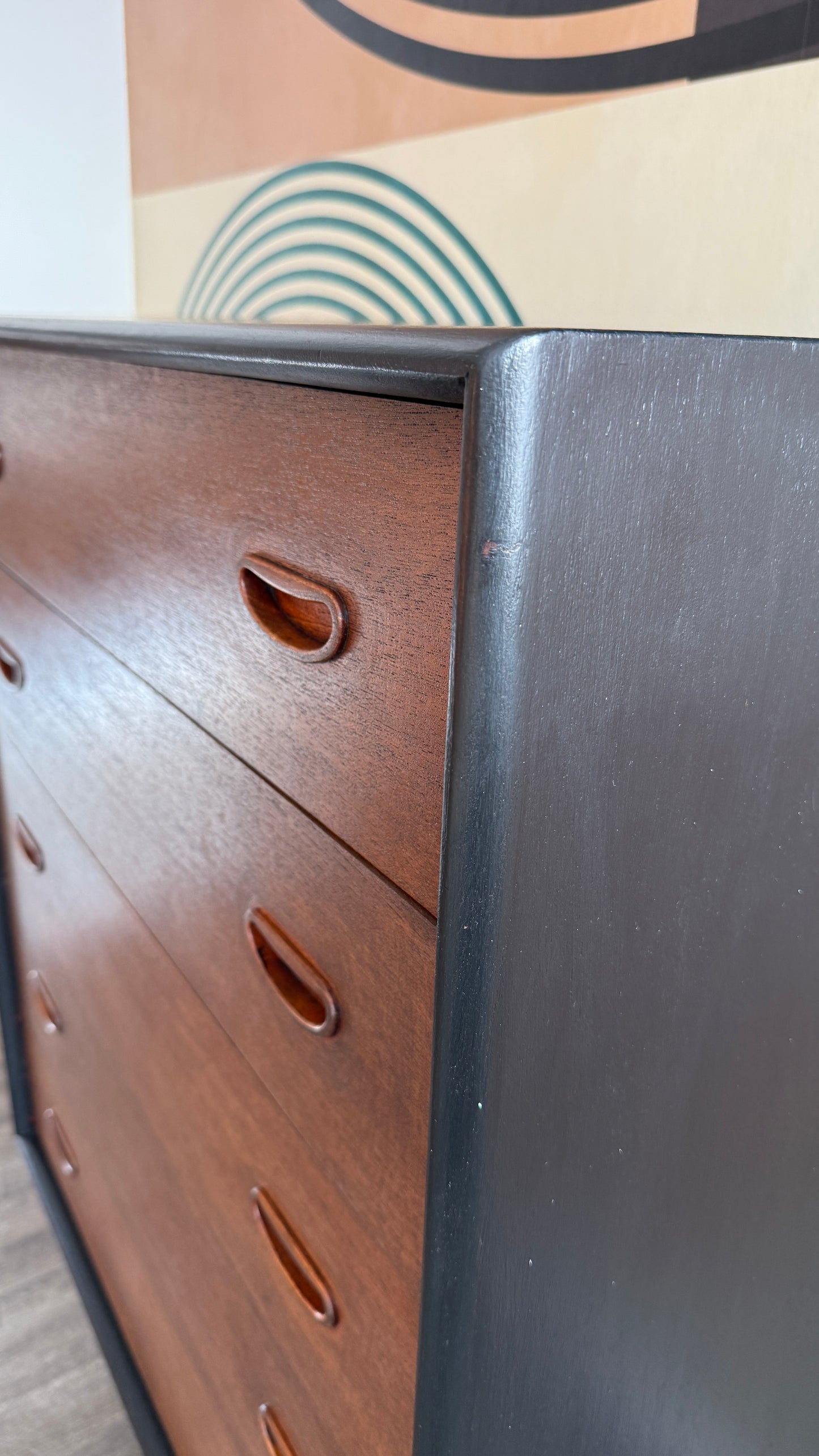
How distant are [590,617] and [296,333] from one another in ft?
0.58

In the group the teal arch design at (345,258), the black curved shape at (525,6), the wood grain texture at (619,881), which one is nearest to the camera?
the wood grain texture at (619,881)

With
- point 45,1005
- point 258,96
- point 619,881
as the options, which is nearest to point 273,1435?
point 619,881

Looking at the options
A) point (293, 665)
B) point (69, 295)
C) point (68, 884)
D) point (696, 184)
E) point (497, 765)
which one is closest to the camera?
point (497, 765)

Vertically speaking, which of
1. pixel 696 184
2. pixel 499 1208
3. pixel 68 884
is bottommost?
pixel 68 884

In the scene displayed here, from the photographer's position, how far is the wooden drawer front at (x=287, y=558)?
36 centimetres

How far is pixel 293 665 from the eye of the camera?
1.54 ft

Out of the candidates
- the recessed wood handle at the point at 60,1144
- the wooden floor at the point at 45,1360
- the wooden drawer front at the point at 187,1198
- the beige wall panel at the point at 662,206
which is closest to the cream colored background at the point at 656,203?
the beige wall panel at the point at 662,206

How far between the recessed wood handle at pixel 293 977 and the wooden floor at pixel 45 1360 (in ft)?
2.86

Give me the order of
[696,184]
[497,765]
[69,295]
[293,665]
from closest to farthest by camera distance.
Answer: [497,765]
[293,665]
[696,184]
[69,295]

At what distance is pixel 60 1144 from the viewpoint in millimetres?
1320

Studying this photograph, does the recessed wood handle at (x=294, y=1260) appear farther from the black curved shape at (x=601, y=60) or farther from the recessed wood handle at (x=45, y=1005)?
the black curved shape at (x=601, y=60)

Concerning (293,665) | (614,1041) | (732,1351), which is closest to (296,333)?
(293,665)

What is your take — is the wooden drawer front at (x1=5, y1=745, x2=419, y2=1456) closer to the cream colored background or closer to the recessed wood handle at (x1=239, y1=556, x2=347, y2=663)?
the recessed wood handle at (x1=239, y1=556, x2=347, y2=663)

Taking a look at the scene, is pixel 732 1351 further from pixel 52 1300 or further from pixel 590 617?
pixel 52 1300
